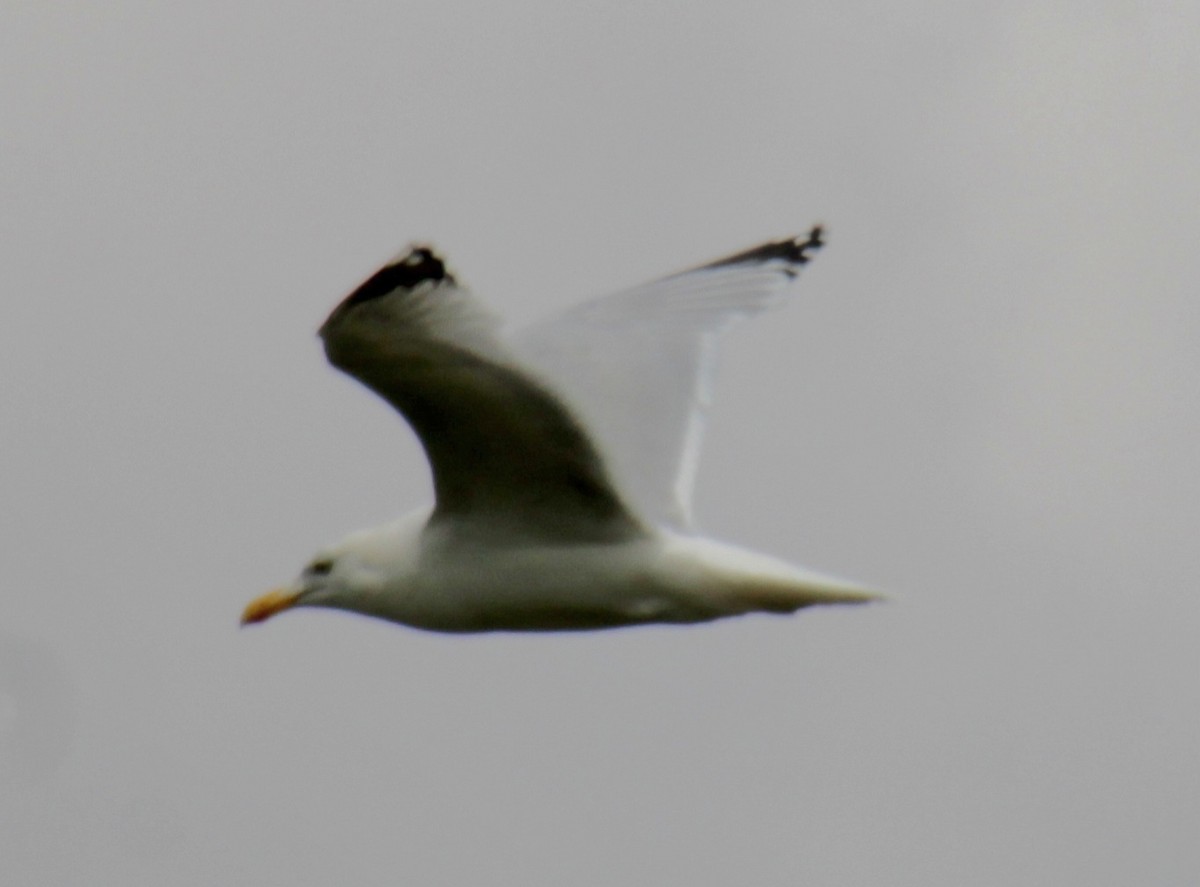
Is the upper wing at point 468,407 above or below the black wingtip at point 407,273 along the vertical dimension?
below

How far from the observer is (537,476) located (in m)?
8.80

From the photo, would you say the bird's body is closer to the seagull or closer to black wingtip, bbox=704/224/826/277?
the seagull

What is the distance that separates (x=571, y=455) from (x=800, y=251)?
2.55 meters

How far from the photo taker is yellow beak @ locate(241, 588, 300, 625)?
31.9ft

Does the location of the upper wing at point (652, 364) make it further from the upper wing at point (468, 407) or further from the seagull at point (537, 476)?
the upper wing at point (468, 407)

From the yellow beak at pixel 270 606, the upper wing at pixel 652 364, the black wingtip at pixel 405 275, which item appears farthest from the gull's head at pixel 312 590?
the black wingtip at pixel 405 275

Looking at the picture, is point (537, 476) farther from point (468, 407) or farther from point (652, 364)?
point (652, 364)

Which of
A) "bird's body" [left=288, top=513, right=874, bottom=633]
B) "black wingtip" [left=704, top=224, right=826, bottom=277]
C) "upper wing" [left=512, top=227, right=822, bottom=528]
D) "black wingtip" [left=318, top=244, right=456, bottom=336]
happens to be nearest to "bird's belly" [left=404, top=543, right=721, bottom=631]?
"bird's body" [left=288, top=513, right=874, bottom=633]

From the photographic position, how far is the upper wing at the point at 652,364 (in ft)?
30.7

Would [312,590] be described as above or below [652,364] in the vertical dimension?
below

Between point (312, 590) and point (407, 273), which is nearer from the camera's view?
point (407, 273)

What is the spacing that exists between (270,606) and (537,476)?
144 centimetres

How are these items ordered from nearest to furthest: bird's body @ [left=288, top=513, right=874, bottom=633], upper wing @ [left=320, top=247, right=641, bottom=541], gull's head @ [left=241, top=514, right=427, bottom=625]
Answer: upper wing @ [left=320, top=247, right=641, bottom=541], bird's body @ [left=288, top=513, right=874, bottom=633], gull's head @ [left=241, top=514, right=427, bottom=625]

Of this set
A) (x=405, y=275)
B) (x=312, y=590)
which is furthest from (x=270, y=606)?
(x=405, y=275)
